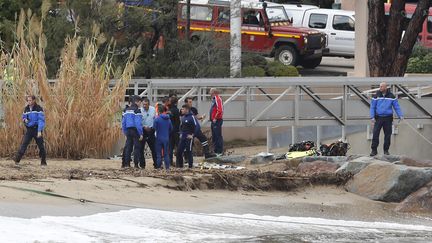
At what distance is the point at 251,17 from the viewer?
3653 centimetres

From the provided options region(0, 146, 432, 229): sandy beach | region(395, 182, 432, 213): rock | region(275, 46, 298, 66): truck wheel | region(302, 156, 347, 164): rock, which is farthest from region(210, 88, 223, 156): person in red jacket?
region(275, 46, 298, 66): truck wheel

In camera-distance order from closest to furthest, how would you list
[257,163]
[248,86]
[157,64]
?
[257,163] < [248,86] < [157,64]

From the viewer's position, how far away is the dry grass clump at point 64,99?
70.7ft

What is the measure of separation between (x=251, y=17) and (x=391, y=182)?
766 inches

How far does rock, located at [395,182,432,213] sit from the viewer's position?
17031 mm

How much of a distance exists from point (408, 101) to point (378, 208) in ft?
29.0

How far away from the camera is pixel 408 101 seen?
25.4 metres

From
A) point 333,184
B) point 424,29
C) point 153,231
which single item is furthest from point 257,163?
point 424,29

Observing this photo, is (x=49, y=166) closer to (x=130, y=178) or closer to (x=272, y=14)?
(x=130, y=178)

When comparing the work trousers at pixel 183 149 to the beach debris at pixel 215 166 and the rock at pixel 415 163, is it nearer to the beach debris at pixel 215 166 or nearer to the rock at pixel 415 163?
the beach debris at pixel 215 166

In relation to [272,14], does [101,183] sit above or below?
below

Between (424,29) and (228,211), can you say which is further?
(424,29)

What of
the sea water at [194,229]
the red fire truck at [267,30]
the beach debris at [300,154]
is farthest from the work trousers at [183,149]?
the red fire truck at [267,30]

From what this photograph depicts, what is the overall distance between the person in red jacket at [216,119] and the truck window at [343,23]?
17115mm
